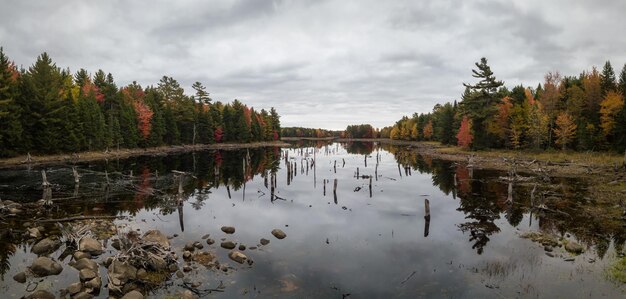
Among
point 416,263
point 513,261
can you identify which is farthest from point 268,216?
point 513,261

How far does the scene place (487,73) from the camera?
73.1 meters

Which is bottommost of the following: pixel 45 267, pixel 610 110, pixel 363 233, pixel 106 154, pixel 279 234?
pixel 363 233

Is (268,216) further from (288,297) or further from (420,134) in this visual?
(420,134)

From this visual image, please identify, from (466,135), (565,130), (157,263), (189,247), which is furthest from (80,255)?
(466,135)

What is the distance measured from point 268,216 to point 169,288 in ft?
48.7

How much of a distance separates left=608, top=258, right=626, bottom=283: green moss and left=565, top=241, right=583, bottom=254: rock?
1.92 m

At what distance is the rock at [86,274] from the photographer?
15343 mm

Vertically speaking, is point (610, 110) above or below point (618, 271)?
above

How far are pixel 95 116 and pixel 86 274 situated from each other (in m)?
66.6

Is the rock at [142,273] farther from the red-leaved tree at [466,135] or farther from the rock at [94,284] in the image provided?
the red-leaved tree at [466,135]

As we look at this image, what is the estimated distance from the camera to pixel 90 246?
1930 centimetres

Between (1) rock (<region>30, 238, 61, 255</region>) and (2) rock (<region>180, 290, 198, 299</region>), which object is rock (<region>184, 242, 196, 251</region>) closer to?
(2) rock (<region>180, 290, 198, 299</region>)

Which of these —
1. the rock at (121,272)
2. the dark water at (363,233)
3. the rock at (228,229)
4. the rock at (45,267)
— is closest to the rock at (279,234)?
the dark water at (363,233)

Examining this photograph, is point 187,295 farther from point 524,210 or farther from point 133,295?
point 524,210
